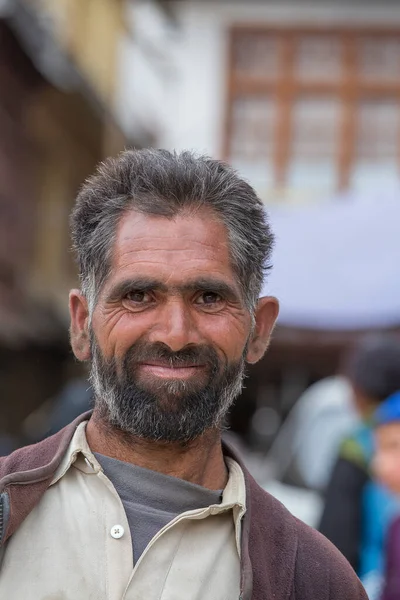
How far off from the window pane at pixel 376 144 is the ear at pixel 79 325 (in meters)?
17.9

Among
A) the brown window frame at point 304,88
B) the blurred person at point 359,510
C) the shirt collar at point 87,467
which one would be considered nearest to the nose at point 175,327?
the shirt collar at point 87,467

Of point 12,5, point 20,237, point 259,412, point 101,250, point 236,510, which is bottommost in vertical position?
point 259,412

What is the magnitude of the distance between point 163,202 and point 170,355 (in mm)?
317

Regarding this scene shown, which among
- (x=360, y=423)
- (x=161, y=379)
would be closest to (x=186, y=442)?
(x=161, y=379)

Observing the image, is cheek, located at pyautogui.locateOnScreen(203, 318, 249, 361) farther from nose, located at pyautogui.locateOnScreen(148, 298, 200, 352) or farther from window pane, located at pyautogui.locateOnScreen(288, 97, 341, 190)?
window pane, located at pyautogui.locateOnScreen(288, 97, 341, 190)

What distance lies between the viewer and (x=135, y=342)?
8.30 ft

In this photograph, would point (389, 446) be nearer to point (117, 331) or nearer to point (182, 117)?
point (117, 331)

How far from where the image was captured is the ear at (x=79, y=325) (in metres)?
2.70

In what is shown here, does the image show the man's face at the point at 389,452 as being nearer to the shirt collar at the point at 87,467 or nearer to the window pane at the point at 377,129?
the shirt collar at the point at 87,467

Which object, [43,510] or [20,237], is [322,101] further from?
[43,510]

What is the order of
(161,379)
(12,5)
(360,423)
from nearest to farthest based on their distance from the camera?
(161,379) → (360,423) → (12,5)

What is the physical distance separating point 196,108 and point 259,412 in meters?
5.77

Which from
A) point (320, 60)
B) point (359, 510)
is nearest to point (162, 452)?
point (359, 510)

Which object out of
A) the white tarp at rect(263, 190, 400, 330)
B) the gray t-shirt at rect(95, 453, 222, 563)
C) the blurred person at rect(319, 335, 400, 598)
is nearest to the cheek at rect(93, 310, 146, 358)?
the gray t-shirt at rect(95, 453, 222, 563)
